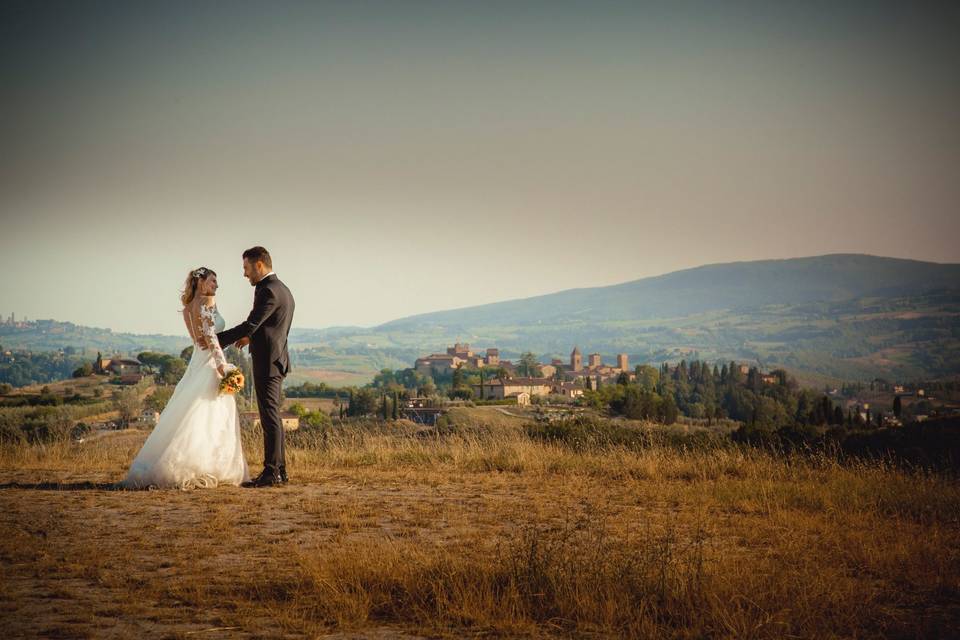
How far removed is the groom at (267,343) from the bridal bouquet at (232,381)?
0.62 ft

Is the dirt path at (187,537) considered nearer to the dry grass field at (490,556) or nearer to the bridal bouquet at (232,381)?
Answer: the dry grass field at (490,556)

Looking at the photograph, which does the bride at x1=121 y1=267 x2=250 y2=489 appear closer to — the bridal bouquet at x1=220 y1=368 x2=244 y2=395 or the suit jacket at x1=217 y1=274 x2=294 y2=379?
the bridal bouquet at x1=220 y1=368 x2=244 y2=395


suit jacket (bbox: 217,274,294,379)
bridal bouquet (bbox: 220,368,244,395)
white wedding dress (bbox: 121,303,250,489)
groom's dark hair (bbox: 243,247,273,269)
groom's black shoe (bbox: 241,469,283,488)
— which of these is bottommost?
groom's black shoe (bbox: 241,469,283,488)

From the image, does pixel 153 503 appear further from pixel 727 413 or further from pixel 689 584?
pixel 727 413

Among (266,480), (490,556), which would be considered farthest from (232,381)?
(490,556)

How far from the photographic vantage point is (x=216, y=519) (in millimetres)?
7004

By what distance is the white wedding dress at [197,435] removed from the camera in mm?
8969

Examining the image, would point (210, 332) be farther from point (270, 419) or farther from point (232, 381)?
point (270, 419)

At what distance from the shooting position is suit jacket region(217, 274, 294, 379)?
926cm

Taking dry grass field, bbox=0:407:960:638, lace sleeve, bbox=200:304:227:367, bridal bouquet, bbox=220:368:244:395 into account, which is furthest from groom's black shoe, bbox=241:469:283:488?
lace sleeve, bbox=200:304:227:367

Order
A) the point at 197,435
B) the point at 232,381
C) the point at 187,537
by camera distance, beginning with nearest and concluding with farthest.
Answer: the point at 187,537 → the point at 197,435 → the point at 232,381

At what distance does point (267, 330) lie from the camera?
9.34 meters

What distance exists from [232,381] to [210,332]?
0.62m

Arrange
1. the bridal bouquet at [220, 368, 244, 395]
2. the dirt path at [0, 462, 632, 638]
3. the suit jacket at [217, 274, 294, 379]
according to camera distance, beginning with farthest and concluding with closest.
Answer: the bridal bouquet at [220, 368, 244, 395] → the suit jacket at [217, 274, 294, 379] → the dirt path at [0, 462, 632, 638]
